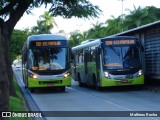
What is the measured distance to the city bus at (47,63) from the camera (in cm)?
2616

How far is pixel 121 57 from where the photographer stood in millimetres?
25922

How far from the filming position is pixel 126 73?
25781 mm

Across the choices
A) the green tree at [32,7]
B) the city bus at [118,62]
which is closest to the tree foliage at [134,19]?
the city bus at [118,62]

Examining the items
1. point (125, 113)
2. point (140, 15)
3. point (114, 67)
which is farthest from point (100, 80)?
point (140, 15)

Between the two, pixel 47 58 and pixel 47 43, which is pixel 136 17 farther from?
pixel 47 58

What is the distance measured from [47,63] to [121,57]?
402cm

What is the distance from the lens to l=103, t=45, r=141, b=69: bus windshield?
1017 inches

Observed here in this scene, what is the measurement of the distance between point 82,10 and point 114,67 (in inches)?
237

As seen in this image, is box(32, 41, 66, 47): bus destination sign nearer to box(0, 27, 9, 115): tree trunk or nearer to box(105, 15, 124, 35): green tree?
box(0, 27, 9, 115): tree trunk

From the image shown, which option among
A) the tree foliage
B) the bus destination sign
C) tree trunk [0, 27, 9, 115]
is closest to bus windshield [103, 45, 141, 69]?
the bus destination sign

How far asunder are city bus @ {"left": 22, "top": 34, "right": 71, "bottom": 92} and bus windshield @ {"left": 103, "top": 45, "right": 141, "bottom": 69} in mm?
2179

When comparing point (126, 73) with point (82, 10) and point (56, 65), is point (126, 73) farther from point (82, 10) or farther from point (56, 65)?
point (82, 10)

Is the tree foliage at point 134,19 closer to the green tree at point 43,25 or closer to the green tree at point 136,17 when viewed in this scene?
the green tree at point 136,17

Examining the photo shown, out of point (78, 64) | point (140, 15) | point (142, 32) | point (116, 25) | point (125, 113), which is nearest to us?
point (125, 113)
